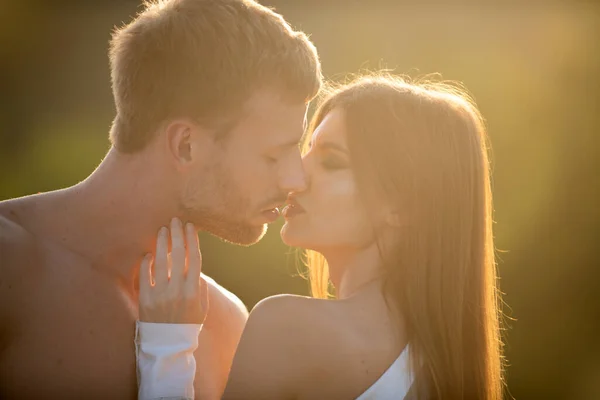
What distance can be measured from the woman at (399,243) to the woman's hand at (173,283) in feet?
0.32

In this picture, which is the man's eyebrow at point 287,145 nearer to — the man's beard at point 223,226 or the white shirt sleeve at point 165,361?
the man's beard at point 223,226

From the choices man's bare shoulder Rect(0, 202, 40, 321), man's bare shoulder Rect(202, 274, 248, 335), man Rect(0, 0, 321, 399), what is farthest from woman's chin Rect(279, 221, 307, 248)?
man's bare shoulder Rect(0, 202, 40, 321)

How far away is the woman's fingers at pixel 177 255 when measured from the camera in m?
3.62

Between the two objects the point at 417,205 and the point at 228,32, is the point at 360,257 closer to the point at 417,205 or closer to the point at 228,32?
the point at 417,205

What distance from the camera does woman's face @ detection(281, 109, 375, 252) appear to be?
379cm

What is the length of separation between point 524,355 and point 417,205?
11.4m

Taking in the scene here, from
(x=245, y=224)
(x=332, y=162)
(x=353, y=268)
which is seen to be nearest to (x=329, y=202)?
(x=332, y=162)

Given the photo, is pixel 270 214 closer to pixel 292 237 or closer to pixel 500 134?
pixel 292 237

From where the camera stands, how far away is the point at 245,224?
13.0ft

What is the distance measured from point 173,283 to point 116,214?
16.5 inches

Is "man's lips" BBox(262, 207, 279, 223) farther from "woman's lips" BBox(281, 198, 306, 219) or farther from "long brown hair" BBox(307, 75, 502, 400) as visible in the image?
"long brown hair" BBox(307, 75, 502, 400)

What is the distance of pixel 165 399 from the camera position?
345 centimetres

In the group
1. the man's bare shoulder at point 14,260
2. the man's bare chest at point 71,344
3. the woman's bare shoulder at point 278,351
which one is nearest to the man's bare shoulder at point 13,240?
the man's bare shoulder at point 14,260

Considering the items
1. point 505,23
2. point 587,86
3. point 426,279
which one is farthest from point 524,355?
point 426,279
